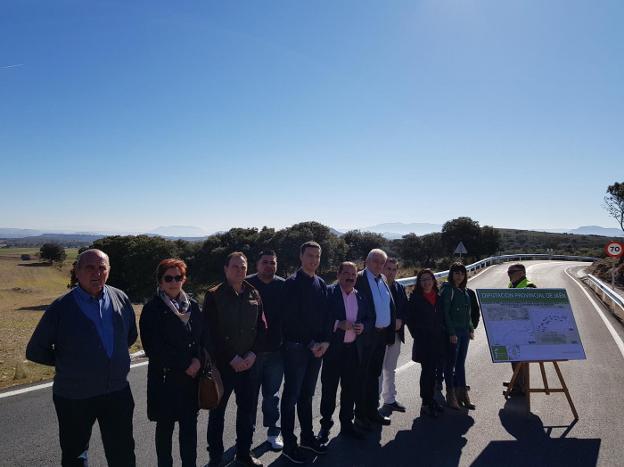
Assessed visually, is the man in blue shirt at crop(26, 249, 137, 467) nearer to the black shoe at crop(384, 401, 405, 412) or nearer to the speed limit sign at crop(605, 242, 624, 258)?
the black shoe at crop(384, 401, 405, 412)

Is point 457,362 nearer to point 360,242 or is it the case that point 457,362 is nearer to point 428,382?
point 428,382

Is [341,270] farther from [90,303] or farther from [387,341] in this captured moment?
[90,303]

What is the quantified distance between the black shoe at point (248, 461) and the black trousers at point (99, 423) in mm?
1074

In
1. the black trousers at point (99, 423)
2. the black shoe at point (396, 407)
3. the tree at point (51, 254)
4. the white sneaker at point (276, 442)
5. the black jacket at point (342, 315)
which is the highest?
the black jacket at point (342, 315)

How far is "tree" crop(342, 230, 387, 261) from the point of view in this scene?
164 ft

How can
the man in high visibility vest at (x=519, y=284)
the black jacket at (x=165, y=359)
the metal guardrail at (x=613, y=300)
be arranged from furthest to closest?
the metal guardrail at (x=613, y=300), the man in high visibility vest at (x=519, y=284), the black jacket at (x=165, y=359)

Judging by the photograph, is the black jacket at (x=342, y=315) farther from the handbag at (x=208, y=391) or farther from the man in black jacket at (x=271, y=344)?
the handbag at (x=208, y=391)

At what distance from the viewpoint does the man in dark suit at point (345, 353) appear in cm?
450

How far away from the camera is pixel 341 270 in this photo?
4.73 meters

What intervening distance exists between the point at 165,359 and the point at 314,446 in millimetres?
1890

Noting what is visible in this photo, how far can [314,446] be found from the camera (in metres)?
4.24

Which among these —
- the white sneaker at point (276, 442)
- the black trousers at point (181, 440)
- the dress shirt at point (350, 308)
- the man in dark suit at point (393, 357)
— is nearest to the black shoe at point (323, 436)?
the white sneaker at point (276, 442)

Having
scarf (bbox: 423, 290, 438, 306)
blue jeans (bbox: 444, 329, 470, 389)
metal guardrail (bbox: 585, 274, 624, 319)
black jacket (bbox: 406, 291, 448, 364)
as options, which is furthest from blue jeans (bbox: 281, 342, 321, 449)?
metal guardrail (bbox: 585, 274, 624, 319)

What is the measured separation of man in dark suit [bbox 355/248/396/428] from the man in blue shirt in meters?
2.72
